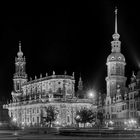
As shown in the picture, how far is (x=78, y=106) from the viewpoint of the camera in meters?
172

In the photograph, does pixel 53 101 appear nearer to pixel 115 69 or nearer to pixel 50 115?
pixel 50 115

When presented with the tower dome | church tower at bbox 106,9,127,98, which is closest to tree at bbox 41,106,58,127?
church tower at bbox 106,9,127,98

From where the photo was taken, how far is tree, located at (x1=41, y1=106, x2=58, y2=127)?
498 feet

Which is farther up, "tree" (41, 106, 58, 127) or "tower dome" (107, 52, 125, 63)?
"tower dome" (107, 52, 125, 63)

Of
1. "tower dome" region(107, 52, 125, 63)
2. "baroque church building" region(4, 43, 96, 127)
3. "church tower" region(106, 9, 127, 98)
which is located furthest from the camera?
"baroque church building" region(4, 43, 96, 127)

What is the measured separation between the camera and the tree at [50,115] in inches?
5979

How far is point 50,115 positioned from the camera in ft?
500

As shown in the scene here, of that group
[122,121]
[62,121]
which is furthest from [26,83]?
[122,121]

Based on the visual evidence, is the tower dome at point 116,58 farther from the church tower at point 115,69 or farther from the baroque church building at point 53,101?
the baroque church building at point 53,101

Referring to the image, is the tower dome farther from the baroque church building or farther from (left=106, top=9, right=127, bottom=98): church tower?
the baroque church building

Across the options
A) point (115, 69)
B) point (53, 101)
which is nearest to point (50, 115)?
point (53, 101)

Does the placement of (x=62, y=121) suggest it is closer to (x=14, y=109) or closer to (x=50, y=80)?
(x=50, y=80)

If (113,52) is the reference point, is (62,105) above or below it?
below

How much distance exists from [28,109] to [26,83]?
16467mm
